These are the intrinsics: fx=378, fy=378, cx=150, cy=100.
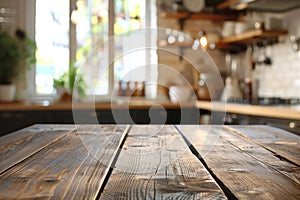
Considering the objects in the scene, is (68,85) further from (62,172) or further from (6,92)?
(62,172)

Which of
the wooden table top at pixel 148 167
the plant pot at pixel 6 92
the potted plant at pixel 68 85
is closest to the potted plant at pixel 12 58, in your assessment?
the plant pot at pixel 6 92

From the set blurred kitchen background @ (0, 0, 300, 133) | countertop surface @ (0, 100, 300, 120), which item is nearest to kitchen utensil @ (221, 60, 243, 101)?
blurred kitchen background @ (0, 0, 300, 133)

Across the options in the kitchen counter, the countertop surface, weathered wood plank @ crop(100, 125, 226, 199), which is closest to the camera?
weathered wood plank @ crop(100, 125, 226, 199)

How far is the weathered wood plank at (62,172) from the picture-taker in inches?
22.9

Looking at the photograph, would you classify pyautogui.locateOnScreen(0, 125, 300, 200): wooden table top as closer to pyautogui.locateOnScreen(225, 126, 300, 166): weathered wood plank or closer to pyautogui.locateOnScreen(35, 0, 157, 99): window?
pyautogui.locateOnScreen(225, 126, 300, 166): weathered wood plank

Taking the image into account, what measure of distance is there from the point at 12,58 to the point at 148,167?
3.23 m

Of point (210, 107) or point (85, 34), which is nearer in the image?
point (210, 107)

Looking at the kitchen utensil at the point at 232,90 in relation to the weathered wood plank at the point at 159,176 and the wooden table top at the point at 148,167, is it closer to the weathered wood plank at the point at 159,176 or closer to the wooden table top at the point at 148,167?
the wooden table top at the point at 148,167

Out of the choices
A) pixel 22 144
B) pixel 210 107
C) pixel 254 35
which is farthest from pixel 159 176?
pixel 254 35

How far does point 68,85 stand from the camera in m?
3.97

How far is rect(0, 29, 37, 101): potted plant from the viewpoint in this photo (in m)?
3.60

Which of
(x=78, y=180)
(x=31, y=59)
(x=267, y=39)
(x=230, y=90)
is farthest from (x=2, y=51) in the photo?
(x=78, y=180)

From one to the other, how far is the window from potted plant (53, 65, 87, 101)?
82mm

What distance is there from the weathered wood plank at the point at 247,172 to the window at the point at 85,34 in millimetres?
2967
